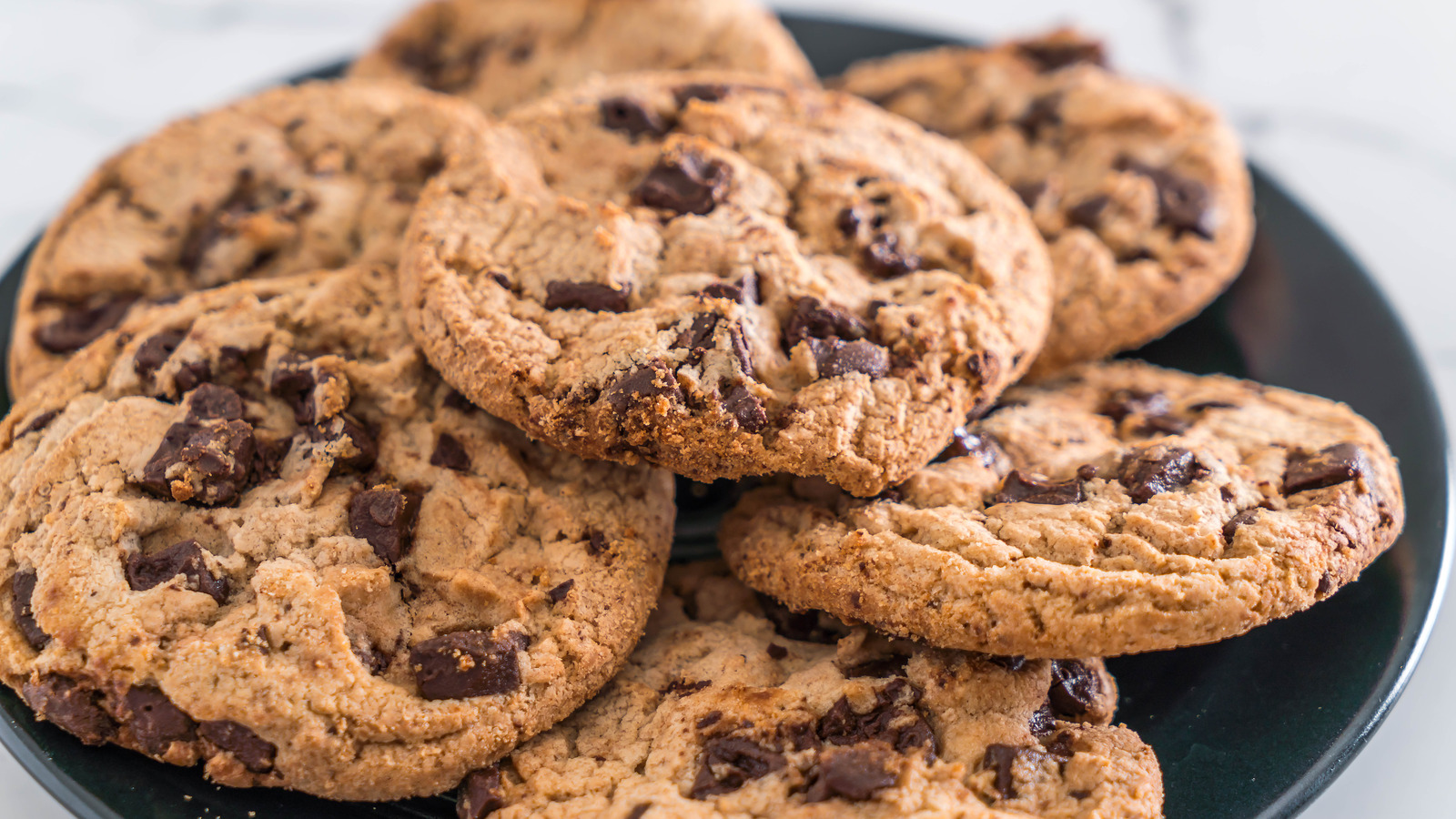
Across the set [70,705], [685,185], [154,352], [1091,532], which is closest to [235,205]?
[154,352]

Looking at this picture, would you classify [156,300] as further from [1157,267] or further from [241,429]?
[1157,267]

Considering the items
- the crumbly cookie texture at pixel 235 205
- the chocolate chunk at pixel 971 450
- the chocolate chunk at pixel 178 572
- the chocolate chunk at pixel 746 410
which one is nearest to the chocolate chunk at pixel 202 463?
the chocolate chunk at pixel 178 572

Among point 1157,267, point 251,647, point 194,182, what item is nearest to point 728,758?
point 251,647

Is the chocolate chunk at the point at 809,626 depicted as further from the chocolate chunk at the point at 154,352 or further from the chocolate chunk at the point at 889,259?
the chocolate chunk at the point at 154,352

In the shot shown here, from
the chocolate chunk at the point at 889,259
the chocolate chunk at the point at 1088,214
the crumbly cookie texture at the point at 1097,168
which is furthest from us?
the chocolate chunk at the point at 1088,214

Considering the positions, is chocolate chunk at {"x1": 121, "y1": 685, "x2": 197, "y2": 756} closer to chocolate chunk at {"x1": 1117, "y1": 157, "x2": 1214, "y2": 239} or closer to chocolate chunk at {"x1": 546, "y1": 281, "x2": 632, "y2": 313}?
chocolate chunk at {"x1": 546, "y1": 281, "x2": 632, "y2": 313}

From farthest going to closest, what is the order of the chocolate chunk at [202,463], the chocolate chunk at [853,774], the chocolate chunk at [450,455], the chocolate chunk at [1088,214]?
the chocolate chunk at [1088,214] < the chocolate chunk at [450,455] < the chocolate chunk at [202,463] < the chocolate chunk at [853,774]

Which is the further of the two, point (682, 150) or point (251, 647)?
point (682, 150)

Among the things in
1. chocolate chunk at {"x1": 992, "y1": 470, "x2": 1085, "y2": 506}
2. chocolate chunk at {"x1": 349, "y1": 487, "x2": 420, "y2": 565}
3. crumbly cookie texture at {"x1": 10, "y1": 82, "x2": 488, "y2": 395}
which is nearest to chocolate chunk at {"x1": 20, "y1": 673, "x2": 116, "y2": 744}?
chocolate chunk at {"x1": 349, "y1": 487, "x2": 420, "y2": 565}
